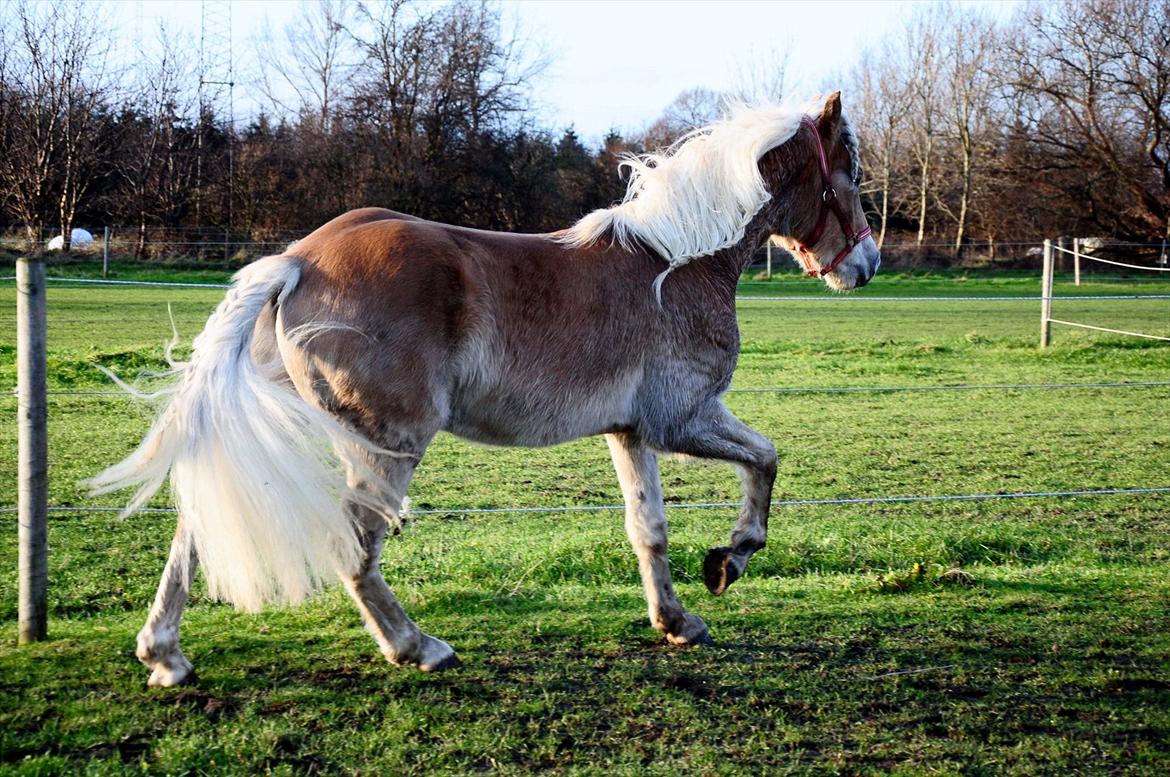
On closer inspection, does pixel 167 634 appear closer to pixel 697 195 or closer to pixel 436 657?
pixel 436 657

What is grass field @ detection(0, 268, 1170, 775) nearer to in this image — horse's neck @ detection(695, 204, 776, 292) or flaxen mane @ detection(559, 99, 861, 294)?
horse's neck @ detection(695, 204, 776, 292)

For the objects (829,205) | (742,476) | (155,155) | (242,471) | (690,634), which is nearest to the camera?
(242,471)

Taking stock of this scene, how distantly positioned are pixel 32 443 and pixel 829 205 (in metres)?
3.29

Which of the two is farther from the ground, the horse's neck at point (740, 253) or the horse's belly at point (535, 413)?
the horse's neck at point (740, 253)

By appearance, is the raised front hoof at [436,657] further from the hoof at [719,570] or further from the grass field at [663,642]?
the hoof at [719,570]

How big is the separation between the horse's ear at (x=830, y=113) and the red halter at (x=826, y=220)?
4 centimetres

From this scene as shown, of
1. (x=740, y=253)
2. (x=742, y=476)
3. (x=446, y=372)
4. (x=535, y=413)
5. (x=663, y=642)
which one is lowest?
(x=663, y=642)

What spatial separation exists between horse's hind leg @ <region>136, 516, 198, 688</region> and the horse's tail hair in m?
0.19

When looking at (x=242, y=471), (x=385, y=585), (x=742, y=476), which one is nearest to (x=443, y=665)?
(x=385, y=585)

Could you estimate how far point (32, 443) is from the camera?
12.2 feet

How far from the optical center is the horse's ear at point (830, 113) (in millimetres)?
4443

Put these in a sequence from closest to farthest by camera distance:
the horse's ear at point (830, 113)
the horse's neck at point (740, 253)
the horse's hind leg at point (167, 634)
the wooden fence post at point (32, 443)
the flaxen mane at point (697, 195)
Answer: the horse's hind leg at point (167, 634) < the wooden fence post at point (32, 443) < the flaxen mane at point (697, 195) < the horse's neck at point (740, 253) < the horse's ear at point (830, 113)

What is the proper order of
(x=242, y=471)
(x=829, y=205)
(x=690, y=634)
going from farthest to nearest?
(x=829, y=205)
(x=690, y=634)
(x=242, y=471)

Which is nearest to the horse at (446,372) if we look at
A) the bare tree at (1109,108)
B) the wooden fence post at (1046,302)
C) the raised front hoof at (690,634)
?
the raised front hoof at (690,634)
